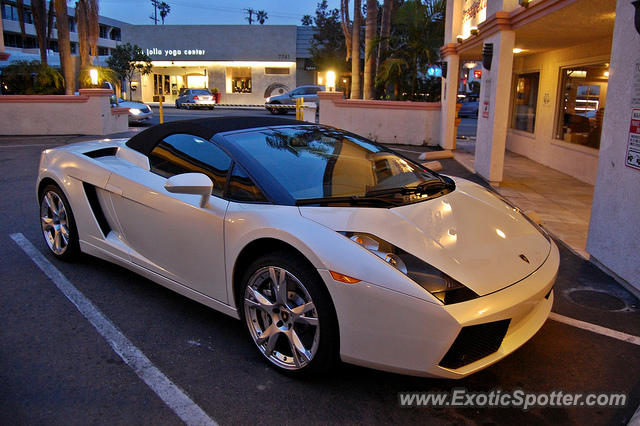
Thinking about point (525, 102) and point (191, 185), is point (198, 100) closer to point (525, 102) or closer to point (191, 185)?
point (525, 102)

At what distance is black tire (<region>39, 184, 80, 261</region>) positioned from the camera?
4.62m

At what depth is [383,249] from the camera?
2.76m

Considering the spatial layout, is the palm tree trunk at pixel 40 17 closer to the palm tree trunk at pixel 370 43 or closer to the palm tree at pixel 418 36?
the palm tree trunk at pixel 370 43

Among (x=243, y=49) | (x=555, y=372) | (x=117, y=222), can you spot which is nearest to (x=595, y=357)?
(x=555, y=372)

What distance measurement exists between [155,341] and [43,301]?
123cm

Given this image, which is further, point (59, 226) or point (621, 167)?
point (59, 226)

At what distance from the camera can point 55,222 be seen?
486 cm

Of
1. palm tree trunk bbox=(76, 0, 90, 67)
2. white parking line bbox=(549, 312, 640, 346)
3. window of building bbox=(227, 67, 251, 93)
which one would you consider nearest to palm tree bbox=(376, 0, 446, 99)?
palm tree trunk bbox=(76, 0, 90, 67)

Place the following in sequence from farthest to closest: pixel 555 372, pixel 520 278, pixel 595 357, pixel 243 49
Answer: pixel 243 49 < pixel 595 357 < pixel 555 372 < pixel 520 278

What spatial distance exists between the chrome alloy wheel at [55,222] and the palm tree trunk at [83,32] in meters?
20.2

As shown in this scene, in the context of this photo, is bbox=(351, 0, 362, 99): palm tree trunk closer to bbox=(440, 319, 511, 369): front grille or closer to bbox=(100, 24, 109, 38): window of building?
bbox=(440, 319, 511, 369): front grille

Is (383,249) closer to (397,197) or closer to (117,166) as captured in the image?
(397,197)

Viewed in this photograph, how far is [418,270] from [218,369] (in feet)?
4.55

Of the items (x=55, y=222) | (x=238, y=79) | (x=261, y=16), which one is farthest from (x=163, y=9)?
(x=55, y=222)
